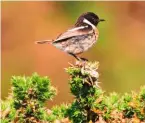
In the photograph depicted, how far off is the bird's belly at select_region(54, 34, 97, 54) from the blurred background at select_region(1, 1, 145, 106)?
4380 mm

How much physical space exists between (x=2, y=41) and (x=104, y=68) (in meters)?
2.17

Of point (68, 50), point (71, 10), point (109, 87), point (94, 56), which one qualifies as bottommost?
point (68, 50)

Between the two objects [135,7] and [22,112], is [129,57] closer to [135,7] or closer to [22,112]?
[135,7]

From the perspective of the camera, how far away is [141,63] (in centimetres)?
1418

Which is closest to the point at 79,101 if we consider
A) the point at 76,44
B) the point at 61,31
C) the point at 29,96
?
the point at 29,96

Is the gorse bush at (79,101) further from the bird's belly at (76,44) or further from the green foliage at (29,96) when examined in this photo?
the bird's belly at (76,44)

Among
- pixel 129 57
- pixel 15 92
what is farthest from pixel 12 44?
pixel 15 92

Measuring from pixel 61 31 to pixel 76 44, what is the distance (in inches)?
239

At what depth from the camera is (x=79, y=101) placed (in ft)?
19.1

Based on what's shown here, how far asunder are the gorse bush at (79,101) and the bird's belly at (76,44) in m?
2.79

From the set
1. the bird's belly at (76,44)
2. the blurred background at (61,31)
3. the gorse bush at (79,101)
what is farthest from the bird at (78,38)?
the blurred background at (61,31)

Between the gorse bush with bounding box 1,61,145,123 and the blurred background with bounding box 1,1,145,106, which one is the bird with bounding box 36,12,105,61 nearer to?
the gorse bush with bounding box 1,61,145,123

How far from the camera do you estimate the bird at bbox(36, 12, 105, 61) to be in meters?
8.68

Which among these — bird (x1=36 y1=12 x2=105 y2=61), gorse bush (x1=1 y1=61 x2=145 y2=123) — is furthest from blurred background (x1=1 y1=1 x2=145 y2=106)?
gorse bush (x1=1 y1=61 x2=145 y2=123)
